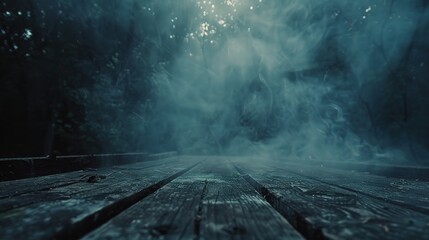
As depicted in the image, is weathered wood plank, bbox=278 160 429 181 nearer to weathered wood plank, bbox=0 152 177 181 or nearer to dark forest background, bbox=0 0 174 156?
weathered wood plank, bbox=0 152 177 181

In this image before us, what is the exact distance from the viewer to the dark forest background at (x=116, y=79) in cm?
594

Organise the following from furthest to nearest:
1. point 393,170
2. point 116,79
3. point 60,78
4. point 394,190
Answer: point 116,79, point 60,78, point 393,170, point 394,190

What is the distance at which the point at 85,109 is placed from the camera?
6426 millimetres

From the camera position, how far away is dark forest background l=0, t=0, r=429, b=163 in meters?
5.94

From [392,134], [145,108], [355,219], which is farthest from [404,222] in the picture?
[392,134]

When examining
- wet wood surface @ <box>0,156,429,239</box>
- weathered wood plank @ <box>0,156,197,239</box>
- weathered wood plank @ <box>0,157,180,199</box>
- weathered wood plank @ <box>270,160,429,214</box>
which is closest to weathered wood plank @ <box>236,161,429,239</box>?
wet wood surface @ <box>0,156,429,239</box>

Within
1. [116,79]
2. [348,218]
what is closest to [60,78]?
[116,79]

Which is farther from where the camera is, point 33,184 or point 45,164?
point 45,164

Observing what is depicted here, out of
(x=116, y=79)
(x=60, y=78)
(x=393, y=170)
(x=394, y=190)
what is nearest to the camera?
(x=394, y=190)

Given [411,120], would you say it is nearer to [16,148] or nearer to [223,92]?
[223,92]

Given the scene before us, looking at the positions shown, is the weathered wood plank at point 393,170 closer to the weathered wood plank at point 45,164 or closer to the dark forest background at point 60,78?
the weathered wood plank at point 45,164

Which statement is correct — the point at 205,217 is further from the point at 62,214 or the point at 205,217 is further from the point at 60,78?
the point at 60,78

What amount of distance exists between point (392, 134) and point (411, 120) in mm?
633

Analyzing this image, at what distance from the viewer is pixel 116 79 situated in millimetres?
7449
